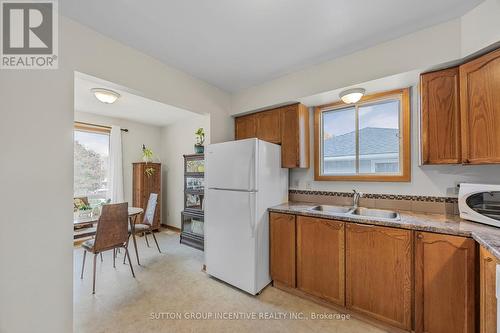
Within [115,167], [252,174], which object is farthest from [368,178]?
[115,167]

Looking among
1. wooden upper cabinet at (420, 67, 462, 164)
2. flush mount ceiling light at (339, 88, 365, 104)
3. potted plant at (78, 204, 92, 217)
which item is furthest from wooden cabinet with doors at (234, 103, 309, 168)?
potted plant at (78, 204, 92, 217)

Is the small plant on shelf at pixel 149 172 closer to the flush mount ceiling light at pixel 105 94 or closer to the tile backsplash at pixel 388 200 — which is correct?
the flush mount ceiling light at pixel 105 94

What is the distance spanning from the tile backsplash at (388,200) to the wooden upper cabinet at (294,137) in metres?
0.44

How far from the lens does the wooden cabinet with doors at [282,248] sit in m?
2.24

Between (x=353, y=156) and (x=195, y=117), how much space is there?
3261mm

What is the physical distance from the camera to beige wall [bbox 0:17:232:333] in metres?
1.36

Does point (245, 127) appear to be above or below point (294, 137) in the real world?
above

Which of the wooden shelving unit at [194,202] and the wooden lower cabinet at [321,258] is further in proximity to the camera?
the wooden shelving unit at [194,202]

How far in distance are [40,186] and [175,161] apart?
11.3 ft

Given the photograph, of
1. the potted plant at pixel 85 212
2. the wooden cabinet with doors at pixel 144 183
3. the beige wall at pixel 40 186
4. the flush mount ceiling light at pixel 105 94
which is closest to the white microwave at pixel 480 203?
the beige wall at pixel 40 186

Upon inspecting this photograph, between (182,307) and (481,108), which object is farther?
(182,307)

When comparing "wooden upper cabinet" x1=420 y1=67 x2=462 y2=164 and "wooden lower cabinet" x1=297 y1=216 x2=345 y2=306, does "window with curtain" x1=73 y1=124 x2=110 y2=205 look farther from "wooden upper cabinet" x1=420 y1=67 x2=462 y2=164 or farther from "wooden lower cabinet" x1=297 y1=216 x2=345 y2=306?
"wooden upper cabinet" x1=420 y1=67 x2=462 y2=164

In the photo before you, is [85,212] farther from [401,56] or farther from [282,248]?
[401,56]

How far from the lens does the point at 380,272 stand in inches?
68.8
